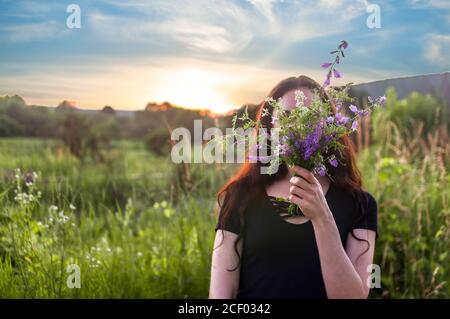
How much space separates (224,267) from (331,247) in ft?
1.68

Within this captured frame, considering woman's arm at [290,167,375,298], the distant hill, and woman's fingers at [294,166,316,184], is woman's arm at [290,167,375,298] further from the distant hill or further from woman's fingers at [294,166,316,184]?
the distant hill

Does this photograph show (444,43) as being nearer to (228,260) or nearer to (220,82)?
(220,82)

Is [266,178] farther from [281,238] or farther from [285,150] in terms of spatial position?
[285,150]

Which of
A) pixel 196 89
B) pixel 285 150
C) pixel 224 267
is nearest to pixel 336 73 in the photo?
pixel 285 150

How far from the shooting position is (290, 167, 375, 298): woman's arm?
1.88 m

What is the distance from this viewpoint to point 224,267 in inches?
91.4

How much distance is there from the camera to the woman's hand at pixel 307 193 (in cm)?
186

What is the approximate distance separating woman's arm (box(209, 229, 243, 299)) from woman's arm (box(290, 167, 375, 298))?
1.33 ft

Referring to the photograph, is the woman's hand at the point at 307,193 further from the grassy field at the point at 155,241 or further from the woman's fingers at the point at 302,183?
the grassy field at the point at 155,241

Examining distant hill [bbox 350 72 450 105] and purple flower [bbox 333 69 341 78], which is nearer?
purple flower [bbox 333 69 341 78]

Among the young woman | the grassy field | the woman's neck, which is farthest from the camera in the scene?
the grassy field

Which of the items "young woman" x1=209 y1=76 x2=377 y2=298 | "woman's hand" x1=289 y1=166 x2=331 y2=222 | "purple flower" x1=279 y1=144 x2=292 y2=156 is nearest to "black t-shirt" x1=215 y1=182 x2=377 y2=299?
"young woman" x1=209 y1=76 x2=377 y2=298

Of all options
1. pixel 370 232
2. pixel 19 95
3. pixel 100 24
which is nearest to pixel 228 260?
pixel 370 232

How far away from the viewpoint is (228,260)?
2330 millimetres
